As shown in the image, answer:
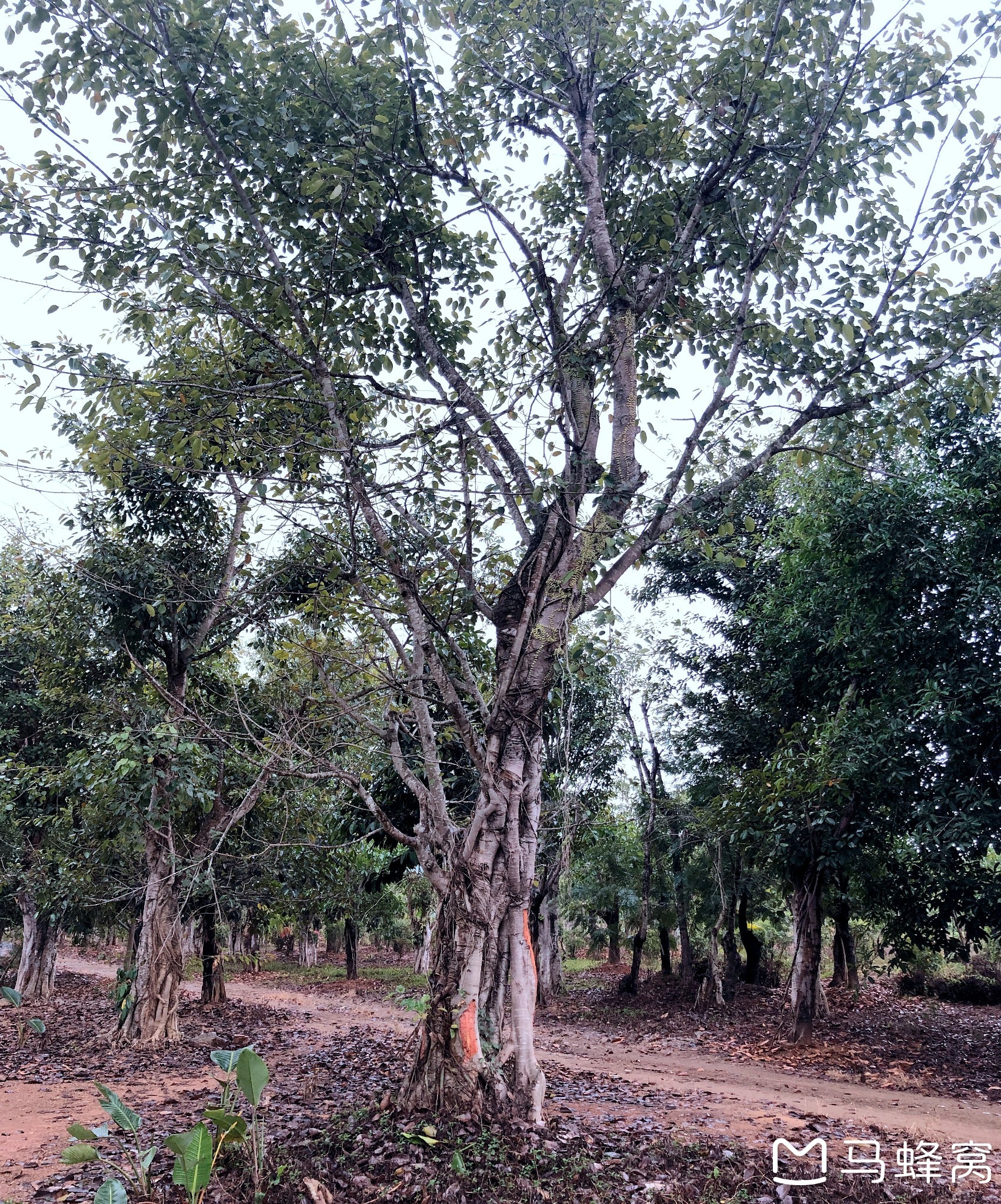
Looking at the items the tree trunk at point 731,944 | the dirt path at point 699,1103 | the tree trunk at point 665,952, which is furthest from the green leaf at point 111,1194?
the tree trunk at point 665,952

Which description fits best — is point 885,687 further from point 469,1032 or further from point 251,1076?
point 251,1076

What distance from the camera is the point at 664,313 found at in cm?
747

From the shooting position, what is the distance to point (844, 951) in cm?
2136

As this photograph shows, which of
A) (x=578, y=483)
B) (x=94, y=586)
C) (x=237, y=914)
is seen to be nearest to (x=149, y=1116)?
(x=578, y=483)

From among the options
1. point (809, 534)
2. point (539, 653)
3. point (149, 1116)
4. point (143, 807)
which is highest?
point (809, 534)

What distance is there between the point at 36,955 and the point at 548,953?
12.5 m

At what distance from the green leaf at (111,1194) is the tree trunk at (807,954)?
11575 millimetres

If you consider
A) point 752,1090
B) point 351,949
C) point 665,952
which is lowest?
point 351,949

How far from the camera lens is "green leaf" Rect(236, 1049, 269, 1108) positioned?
4.72 metres

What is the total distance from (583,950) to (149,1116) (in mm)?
37631

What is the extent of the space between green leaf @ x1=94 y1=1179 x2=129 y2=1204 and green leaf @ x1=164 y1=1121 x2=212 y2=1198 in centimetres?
27

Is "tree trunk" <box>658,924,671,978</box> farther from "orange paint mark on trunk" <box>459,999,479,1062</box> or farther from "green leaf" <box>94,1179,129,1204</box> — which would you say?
"green leaf" <box>94,1179,129,1204</box>

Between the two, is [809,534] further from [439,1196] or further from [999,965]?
[999,965]
